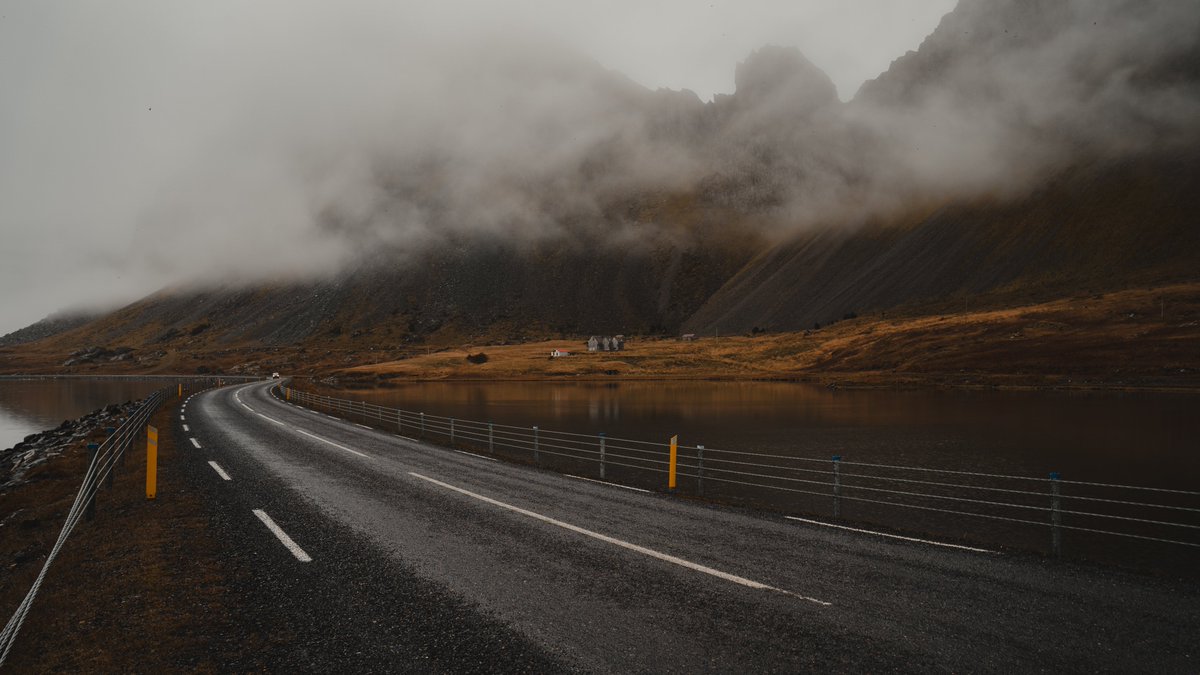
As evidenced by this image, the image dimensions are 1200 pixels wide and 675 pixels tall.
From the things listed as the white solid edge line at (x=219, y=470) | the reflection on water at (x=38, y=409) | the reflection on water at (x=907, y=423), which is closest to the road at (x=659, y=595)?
the white solid edge line at (x=219, y=470)

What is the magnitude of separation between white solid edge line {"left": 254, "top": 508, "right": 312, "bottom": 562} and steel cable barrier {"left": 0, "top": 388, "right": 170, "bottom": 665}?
9.31 feet

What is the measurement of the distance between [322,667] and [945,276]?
167496 mm

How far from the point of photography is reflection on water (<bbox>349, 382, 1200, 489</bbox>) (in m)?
27.4

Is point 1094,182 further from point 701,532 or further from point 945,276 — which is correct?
point 701,532

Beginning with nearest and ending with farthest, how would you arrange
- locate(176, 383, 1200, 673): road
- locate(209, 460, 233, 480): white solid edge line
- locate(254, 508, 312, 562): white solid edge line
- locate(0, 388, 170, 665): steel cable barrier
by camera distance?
locate(176, 383, 1200, 673): road, locate(0, 388, 170, 665): steel cable barrier, locate(254, 508, 312, 562): white solid edge line, locate(209, 460, 233, 480): white solid edge line

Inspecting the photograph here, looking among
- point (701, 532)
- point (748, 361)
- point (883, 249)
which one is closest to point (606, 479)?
point (701, 532)

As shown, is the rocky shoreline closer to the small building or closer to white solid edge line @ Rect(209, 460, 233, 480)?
white solid edge line @ Rect(209, 460, 233, 480)

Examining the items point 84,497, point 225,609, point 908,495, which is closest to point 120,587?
point 225,609

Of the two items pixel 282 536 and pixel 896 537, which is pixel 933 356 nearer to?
pixel 896 537

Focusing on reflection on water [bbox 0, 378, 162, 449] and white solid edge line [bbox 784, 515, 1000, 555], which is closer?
white solid edge line [bbox 784, 515, 1000, 555]

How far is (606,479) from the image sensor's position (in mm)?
16688

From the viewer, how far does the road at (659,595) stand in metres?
6.12

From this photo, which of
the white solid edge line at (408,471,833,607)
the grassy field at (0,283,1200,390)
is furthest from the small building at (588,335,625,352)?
the white solid edge line at (408,471,833,607)

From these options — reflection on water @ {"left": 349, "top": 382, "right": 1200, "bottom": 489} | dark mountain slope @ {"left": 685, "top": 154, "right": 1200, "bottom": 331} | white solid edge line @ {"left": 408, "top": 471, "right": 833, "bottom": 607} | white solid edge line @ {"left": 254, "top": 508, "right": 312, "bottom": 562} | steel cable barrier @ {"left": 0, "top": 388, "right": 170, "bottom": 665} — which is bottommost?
reflection on water @ {"left": 349, "top": 382, "right": 1200, "bottom": 489}
